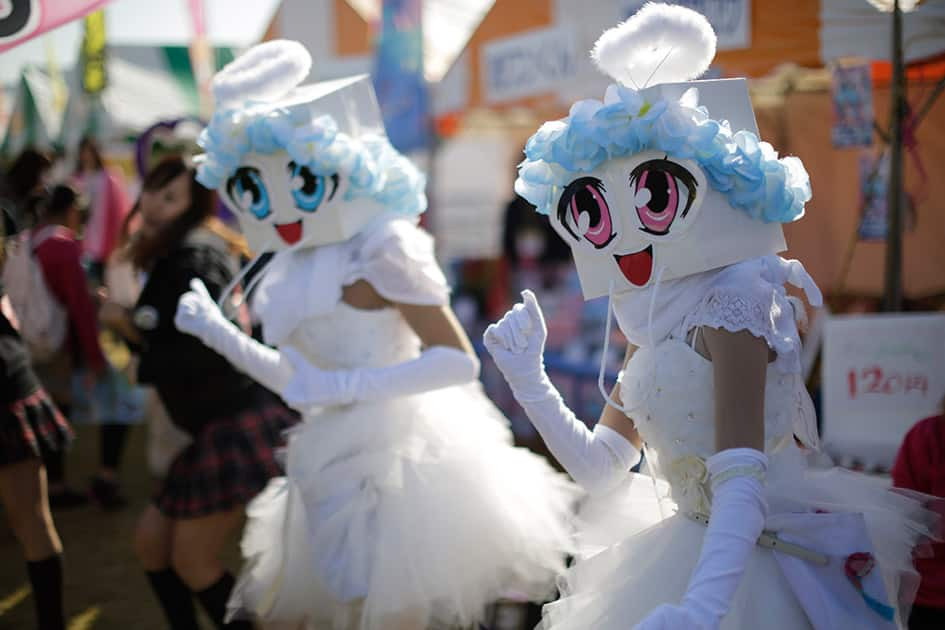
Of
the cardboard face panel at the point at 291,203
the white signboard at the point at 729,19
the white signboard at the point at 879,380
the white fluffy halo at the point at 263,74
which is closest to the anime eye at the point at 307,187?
the cardboard face panel at the point at 291,203

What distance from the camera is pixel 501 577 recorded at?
8.61 feet

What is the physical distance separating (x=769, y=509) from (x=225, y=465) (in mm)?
1771

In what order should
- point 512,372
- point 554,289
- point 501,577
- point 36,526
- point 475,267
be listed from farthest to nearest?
point 475,267, point 554,289, point 36,526, point 501,577, point 512,372

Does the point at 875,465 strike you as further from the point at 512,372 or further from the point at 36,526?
the point at 36,526

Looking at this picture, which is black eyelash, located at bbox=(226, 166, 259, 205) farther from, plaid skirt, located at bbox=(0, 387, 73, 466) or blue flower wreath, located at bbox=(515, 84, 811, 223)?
blue flower wreath, located at bbox=(515, 84, 811, 223)

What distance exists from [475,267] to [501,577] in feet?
16.8

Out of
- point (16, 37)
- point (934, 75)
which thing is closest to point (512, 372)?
point (16, 37)

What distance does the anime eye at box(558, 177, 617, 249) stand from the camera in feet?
6.04

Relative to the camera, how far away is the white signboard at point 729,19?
14.6ft

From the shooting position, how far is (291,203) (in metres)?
2.72

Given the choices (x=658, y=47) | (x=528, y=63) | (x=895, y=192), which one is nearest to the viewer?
(x=658, y=47)

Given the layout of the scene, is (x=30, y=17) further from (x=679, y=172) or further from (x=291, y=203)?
(x=679, y=172)

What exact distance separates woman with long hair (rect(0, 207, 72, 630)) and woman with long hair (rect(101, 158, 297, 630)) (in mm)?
313

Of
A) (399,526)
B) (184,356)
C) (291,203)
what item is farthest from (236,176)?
(399,526)
